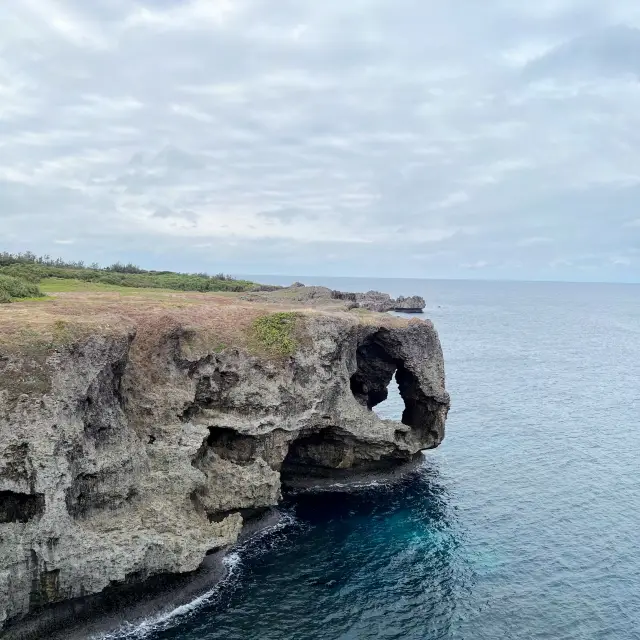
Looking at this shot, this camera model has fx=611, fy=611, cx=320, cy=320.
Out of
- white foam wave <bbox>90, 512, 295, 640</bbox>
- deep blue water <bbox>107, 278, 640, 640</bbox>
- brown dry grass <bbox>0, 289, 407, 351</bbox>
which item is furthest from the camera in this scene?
deep blue water <bbox>107, 278, 640, 640</bbox>

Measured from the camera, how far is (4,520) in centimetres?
3008

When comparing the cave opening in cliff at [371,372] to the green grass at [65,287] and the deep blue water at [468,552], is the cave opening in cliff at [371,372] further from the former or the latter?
the green grass at [65,287]

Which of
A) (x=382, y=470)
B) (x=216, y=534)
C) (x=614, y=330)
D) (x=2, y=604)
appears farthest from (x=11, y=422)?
(x=614, y=330)

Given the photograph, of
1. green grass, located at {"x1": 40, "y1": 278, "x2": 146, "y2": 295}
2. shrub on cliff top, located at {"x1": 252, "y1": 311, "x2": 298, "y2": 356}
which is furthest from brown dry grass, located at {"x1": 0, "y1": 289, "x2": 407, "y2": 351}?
green grass, located at {"x1": 40, "y1": 278, "x2": 146, "y2": 295}

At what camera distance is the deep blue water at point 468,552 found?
1332 inches

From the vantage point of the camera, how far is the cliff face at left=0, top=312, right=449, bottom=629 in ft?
98.0

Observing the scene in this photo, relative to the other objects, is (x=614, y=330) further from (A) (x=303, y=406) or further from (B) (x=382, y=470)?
(A) (x=303, y=406)

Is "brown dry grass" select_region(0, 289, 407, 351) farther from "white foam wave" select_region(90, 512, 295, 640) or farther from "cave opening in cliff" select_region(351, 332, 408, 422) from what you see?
"white foam wave" select_region(90, 512, 295, 640)

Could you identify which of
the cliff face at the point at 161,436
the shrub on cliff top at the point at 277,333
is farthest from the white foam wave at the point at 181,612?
the shrub on cliff top at the point at 277,333

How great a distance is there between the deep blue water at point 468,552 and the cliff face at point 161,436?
371 centimetres

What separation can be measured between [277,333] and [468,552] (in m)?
20.4

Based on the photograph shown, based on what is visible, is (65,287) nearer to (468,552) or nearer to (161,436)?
(161,436)

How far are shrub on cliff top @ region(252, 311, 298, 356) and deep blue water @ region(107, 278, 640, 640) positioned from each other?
Result: 508 inches

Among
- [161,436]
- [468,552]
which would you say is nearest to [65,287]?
[161,436]
